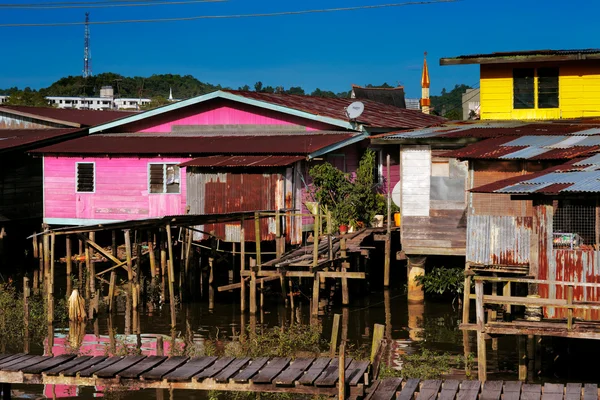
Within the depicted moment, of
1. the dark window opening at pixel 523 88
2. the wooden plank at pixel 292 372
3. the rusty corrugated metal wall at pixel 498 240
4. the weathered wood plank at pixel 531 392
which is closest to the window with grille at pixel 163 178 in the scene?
the dark window opening at pixel 523 88

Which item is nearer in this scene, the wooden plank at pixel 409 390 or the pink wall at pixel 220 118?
the wooden plank at pixel 409 390

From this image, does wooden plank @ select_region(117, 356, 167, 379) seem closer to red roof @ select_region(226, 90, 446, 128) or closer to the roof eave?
the roof eave

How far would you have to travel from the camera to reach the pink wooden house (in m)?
27.8

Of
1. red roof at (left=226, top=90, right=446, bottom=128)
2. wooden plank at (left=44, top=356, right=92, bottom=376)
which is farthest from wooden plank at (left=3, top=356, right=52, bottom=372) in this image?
red roof at (left=226, top=90, right=446, bottom=128)

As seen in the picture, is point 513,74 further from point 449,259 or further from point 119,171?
point 119,171

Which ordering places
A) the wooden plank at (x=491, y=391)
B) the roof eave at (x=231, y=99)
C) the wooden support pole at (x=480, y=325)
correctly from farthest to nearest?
the roof eave at (x=231, y=99), the wooden support pole at (x=480, y=325), the wooden plank at (x=491, y=391)

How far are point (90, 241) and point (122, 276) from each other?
7167 mm

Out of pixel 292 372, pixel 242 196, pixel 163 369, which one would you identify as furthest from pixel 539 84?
pixel 163 369

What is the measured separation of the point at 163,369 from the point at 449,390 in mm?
4127

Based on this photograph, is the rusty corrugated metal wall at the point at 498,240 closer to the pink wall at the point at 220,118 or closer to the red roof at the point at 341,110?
the red roof at the point at 341,110

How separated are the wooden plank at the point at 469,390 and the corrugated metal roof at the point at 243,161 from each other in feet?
44.6

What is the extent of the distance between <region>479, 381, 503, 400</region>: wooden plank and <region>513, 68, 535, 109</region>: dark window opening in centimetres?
1504

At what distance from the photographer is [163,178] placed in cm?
3011

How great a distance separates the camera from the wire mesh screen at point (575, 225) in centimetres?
1691
